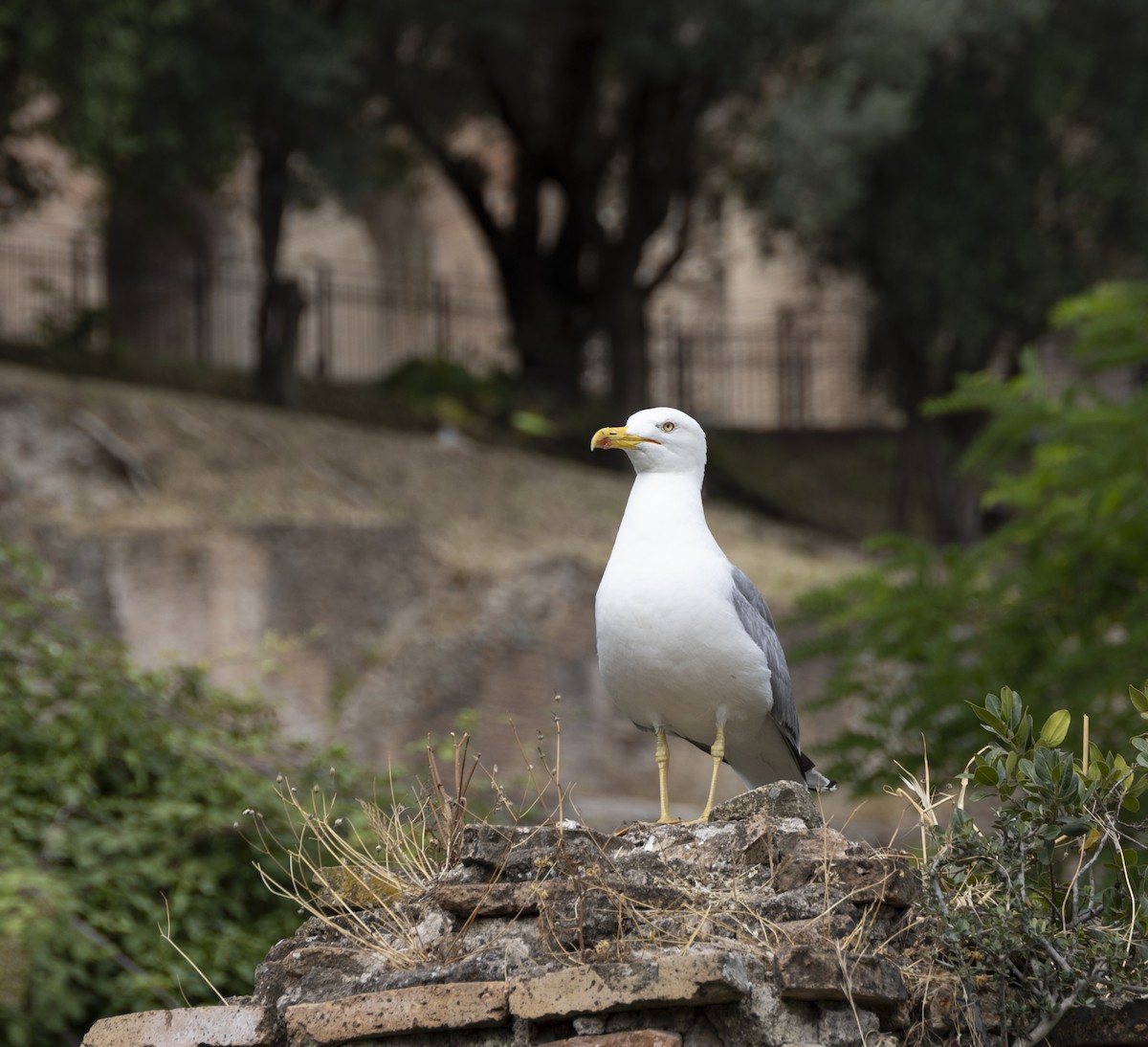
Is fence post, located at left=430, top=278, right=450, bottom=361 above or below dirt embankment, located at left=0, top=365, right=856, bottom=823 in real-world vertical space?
above

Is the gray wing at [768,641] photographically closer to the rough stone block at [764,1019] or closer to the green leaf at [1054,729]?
the green leaf at [1054,729]

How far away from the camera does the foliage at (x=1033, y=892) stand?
3451 mm

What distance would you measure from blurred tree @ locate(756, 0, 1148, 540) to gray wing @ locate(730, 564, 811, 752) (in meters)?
14.3

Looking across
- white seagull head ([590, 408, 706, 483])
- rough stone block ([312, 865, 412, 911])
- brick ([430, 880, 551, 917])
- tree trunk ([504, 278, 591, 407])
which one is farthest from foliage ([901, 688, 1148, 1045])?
tree trunk ([504, 278, 591, 407])

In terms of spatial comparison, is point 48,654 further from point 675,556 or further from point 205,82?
point 205,82

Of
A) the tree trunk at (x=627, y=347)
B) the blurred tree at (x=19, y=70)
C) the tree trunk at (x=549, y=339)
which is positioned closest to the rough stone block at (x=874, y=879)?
the blurred tree at (x=19, y=70)

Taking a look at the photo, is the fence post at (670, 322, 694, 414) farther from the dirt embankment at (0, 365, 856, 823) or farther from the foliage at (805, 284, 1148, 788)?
the foliage at (805, 284, 1148, 788)

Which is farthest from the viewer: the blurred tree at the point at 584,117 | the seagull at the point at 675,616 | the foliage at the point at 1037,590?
the blurred tree at the point at 584,117

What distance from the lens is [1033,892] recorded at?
366cm

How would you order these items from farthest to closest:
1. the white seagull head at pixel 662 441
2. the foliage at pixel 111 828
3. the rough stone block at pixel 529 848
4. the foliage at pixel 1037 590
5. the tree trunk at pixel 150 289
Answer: the tree trunk at pixel 150 289
the foliage at pixel 1037 590
the foliage at pixel 111 828
the white seagull head at pixel 662 441
the rough stone block at pixel 529 848

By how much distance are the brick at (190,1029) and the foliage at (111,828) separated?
2817mm

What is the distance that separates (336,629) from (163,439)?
2390 mm

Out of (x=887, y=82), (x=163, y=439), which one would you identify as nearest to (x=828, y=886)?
(x=163, y=439)

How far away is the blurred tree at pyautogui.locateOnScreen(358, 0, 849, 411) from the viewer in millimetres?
17094
